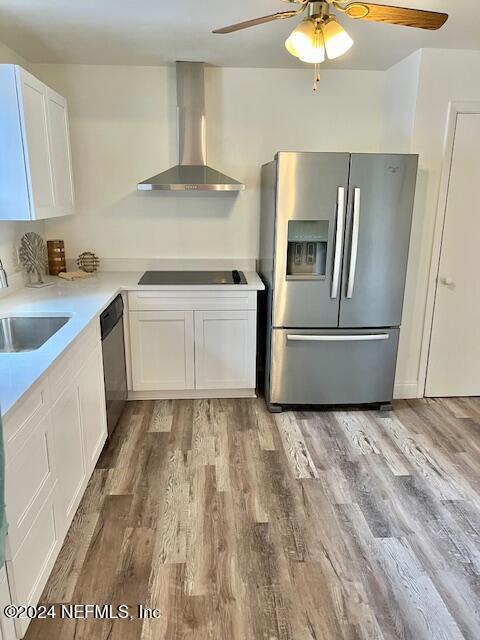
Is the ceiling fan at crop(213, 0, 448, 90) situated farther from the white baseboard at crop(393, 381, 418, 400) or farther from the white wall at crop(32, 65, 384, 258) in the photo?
the white baseboard at crop(393, 381, 418, 400)

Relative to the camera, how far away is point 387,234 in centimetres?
300

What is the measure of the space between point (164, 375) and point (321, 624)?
6.64ft

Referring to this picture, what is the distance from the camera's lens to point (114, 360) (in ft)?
9.59

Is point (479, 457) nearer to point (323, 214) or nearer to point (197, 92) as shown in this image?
point (323, 214)

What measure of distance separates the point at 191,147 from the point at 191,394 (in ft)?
6.17

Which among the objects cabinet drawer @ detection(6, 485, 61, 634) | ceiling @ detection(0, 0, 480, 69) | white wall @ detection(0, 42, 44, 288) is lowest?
cabinet drawer @ detection(6, 485, 61, 634)

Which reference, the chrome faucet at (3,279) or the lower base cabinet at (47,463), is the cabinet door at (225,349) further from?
the chrome faucet at (3,279)

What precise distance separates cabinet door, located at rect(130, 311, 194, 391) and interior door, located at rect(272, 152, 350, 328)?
0.68 m

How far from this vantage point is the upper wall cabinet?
7.65 ft

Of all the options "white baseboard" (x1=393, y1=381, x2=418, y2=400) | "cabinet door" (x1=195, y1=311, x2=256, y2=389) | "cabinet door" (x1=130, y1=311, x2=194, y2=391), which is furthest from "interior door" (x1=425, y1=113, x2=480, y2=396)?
"cabinet door" (x1=130, y1=311, x2=194, y2=391)

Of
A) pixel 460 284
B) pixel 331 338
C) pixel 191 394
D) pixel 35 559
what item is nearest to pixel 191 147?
pixel 331 338

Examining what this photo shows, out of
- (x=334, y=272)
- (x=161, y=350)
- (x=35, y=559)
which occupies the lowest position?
(x=35, y=559)

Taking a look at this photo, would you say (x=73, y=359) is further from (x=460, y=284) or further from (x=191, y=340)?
(x=460, y=284)

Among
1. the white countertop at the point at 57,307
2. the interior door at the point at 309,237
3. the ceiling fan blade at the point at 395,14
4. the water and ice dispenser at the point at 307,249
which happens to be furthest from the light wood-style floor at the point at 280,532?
the ceiling fan blade at the point at 395,14
